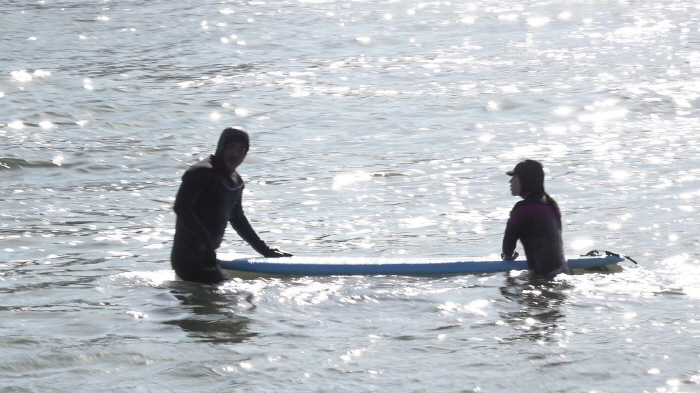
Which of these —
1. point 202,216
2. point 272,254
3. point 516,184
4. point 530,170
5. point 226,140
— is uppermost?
point 226,140

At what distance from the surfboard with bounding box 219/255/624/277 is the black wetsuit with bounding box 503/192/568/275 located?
1.21ft

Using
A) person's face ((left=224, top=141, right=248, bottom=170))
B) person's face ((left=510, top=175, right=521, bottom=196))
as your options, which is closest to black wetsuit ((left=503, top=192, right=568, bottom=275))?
person's face ((left=510, top=175, right=521, bottom=196))

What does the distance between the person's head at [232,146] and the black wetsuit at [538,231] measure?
2.55 m

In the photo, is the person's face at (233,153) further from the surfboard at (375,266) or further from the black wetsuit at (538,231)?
the black wetsuit at (538,231)

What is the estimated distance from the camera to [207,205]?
10484 millimetres

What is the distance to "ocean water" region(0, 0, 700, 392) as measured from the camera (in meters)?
9.44

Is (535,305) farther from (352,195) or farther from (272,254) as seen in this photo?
(352,195)

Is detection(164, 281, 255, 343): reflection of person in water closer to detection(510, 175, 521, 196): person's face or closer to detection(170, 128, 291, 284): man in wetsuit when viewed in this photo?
detection(170, 128, 291, 284): man in wetsuit

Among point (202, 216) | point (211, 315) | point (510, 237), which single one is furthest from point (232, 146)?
point (510, 237)

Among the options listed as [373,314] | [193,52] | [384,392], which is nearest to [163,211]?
[373,314]

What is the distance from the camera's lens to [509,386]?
28.8 feet

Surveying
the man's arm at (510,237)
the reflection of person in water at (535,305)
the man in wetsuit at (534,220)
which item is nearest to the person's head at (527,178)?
the man in wetsuit at (534,220)

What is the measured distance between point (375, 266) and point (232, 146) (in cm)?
228

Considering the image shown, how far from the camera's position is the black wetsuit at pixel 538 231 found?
1090cm
